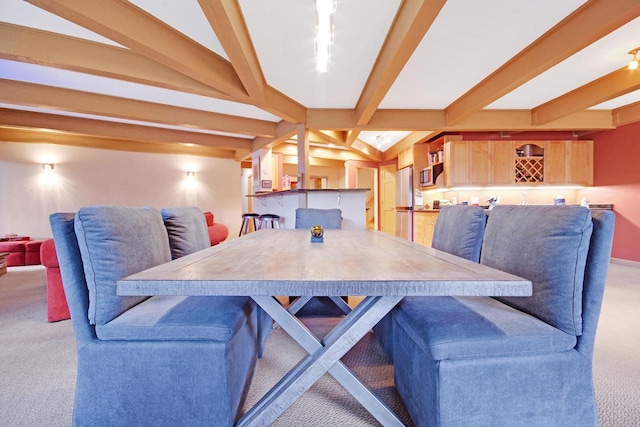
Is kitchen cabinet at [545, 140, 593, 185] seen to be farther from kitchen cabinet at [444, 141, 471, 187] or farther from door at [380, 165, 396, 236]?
door at [380, 165, 396, 236]

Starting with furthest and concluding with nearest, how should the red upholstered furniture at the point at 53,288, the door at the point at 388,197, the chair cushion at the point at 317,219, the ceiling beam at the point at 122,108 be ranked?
1. the door at the point at 388,197
2. the ceiling beam at the point at 122,108
3. the chair cushion at the point at 317,219
4. the red upholstered furniture at the point at 53,288

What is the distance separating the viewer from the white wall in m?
5.43

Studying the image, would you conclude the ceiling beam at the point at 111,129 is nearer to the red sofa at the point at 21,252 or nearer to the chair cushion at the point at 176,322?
the red sofa at the point at 21,252

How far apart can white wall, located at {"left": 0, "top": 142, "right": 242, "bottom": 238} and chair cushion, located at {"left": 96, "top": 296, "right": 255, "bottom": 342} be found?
6404mm

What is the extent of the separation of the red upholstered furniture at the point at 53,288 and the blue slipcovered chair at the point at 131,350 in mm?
1595

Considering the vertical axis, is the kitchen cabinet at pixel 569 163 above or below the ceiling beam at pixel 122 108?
below

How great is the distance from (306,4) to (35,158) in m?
6.62

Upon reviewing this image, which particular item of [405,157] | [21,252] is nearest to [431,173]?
[405,157]

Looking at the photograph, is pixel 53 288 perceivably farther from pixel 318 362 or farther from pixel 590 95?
pixel 590 95

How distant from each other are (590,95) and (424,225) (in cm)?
298

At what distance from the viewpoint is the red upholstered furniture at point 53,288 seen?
2.28 meters

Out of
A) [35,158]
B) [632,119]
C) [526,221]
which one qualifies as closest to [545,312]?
[526,221]

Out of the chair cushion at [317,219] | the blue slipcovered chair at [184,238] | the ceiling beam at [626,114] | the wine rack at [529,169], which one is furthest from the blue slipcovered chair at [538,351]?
the ceiling beam at [626,114]

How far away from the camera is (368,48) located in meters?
2.90
